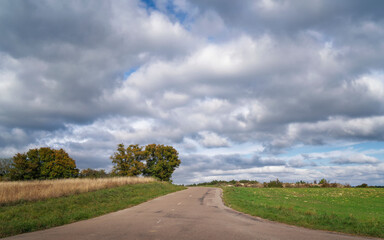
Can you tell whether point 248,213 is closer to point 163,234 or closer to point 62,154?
point 163,234

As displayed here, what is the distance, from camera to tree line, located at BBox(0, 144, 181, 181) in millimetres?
59688

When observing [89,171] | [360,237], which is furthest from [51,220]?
[89,171]

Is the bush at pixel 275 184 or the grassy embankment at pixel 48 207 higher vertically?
the bush at pixel 275 184

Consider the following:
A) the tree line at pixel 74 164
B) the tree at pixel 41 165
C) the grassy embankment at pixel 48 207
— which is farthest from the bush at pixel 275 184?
the grassy embankment at pixel 48 207

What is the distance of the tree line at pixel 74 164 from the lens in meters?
59.7

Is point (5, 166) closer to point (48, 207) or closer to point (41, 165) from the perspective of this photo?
point (41, 165)

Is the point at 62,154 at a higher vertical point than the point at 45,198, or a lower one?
higher

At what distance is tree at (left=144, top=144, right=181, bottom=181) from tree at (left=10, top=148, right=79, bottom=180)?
19.4m

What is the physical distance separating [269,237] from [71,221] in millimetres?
10615

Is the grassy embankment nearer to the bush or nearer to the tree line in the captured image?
the tree line

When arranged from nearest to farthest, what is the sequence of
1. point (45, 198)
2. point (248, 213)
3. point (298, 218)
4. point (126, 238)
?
point (126, 238) → point (298, 218) → point (248, 213) → point (45, 198)

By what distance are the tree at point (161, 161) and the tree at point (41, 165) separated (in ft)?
63.5

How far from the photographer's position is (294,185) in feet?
237

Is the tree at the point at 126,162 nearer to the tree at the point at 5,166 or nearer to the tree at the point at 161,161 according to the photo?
the tree at the point at 161,161
